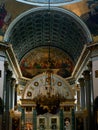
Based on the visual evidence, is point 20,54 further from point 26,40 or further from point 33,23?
point 33,23

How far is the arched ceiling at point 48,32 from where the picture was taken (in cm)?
2630

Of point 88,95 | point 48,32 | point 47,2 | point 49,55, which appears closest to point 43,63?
point 48,32

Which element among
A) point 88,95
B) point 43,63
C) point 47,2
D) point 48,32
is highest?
point 47,2

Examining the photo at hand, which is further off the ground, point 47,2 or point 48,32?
point 47,2

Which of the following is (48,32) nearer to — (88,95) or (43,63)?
(43,63)

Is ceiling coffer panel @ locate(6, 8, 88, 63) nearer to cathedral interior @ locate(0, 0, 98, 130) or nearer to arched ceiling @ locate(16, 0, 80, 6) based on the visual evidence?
cathedral interior @ locate(0, 0, 98, 130)

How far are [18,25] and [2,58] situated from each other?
3.92 metres

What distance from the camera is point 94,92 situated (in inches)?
936

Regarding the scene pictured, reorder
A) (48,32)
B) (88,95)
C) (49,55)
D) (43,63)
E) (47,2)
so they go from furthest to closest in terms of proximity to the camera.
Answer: (43,63) → (48,32) → (49,55) → (88,95) → (47,2)

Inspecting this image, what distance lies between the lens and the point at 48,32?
1252 inches

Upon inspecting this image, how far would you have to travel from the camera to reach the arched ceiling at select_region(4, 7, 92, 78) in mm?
26297

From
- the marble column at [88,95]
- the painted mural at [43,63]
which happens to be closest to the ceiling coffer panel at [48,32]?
the painted mural at [43,63]

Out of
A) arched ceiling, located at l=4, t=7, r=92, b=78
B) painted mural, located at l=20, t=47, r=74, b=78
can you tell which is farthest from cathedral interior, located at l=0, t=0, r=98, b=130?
painted mural, located at l=20, t=47, r=74, b=78

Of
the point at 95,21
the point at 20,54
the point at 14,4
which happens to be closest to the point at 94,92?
the point at 95,21
